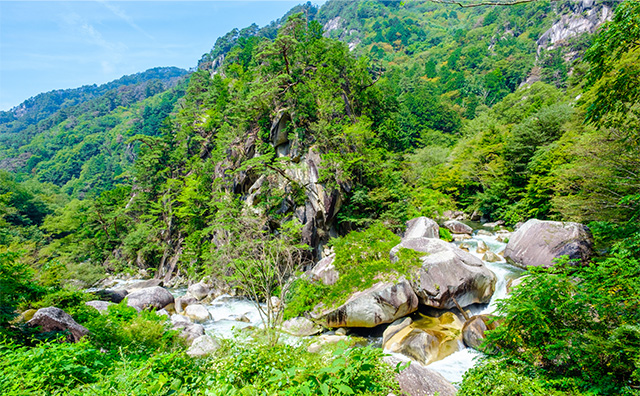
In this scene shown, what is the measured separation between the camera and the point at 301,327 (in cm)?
1040

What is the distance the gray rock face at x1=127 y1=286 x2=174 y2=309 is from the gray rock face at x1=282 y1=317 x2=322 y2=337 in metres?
6.89

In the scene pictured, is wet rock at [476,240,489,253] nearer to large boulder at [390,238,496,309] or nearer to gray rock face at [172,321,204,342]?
large boulder at [390,238,496,309]

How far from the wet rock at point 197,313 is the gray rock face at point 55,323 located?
7791 mm

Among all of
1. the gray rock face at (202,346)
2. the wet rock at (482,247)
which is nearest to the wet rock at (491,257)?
the wet rock at (482,247)

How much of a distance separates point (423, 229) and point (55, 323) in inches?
532

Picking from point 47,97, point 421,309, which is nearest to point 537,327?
point 421,309

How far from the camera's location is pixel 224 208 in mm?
17047

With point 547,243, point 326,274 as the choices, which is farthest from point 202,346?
point 547,243

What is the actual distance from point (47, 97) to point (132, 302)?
172 metres

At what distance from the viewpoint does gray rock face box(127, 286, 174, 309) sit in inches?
495

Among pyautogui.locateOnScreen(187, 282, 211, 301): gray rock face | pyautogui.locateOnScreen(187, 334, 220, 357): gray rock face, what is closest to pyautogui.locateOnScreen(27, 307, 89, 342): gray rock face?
pyautogui.locateOnScreen(187, 334, 220, 357): gray rock face

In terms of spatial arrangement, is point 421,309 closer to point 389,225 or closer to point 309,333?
point 309,333

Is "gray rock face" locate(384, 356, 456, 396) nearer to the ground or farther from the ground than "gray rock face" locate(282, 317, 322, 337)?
farther from the ground

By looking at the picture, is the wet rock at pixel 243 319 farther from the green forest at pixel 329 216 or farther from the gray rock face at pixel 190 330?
the gray rock face at pixel 190 330
